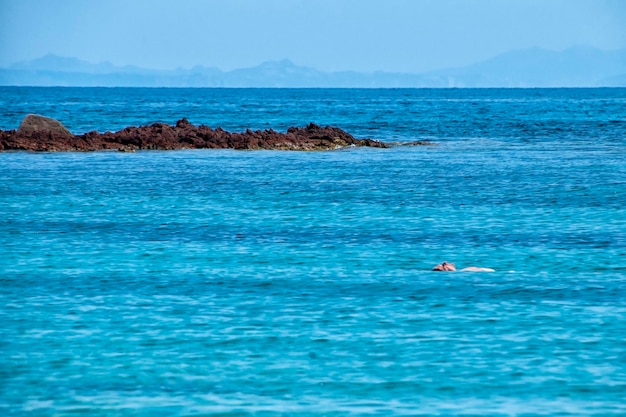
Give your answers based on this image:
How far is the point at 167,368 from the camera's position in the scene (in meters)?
13.8

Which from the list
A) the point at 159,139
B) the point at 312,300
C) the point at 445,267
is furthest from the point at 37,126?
the point at 312,300

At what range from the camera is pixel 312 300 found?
17.8m

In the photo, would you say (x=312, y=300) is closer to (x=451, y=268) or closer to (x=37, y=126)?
(x=451, y=268)

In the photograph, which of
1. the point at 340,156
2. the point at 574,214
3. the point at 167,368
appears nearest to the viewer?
the point at 167,368

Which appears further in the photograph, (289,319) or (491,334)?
(289,319)

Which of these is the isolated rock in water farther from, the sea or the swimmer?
the swimmer

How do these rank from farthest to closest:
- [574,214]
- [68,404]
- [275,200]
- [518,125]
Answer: [518,125], [275,200], [574,214], [68,404]

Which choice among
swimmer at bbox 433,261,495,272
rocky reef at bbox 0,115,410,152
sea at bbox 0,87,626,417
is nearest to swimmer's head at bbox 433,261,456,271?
swimmer at bbox 433,261,495,272

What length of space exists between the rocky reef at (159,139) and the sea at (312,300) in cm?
1945

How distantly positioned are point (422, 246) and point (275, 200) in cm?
1066

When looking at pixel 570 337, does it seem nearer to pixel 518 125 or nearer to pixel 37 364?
pixel 37 364

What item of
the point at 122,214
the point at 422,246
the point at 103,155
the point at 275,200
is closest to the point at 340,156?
the point at 103,155

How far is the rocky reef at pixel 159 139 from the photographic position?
57.3 meters

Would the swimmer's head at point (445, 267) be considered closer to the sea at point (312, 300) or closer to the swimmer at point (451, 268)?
the swimmer at point (451, 268)
